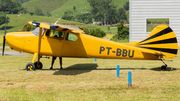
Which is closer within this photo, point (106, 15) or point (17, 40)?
point (17, 40)

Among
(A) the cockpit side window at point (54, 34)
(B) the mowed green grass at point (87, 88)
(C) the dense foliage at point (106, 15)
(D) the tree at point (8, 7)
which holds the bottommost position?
(B) the mowed green grass at point (87, 88)

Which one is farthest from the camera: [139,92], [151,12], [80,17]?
[80,17]

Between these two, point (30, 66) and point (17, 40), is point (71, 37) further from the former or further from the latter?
point (17, 40)

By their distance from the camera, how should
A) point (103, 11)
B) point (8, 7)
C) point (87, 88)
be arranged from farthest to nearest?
point (8, 7) < point (103, 11) < point (87, 88)

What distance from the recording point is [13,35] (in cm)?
1308

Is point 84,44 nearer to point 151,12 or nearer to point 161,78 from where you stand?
point 161,78

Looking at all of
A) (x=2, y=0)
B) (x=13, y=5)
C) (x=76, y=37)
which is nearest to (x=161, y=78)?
(x=76, y=37)

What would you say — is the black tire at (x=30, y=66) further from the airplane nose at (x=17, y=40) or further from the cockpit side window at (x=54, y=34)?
the cockpit side window at (x=54, y=34)

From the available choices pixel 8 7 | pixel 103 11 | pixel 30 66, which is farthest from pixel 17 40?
pixel 8 7

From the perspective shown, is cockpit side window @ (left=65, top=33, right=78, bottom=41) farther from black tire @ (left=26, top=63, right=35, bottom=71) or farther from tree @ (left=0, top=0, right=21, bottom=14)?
tree @ (left=0, top=0, right=21, bottom=14)

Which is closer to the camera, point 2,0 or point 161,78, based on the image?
point 161,78

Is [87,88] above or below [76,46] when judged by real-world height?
below

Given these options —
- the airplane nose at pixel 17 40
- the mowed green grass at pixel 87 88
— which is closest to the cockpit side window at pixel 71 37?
the airplane nose at pixel 17 40

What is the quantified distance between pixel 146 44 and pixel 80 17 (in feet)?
511
